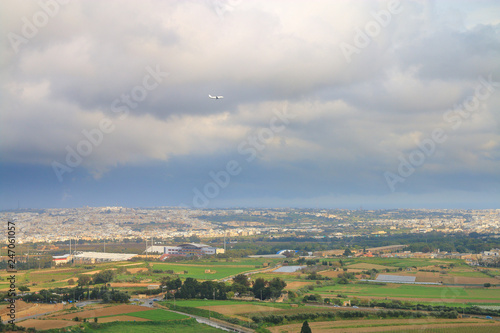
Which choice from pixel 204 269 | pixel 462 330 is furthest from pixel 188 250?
pixel 462 330

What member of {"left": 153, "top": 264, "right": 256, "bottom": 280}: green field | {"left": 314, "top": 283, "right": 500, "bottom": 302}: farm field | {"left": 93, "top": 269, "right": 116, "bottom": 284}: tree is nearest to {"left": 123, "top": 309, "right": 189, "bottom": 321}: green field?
{"left": 314, "top": 283, "right": 500, "bottom": 302}: farm field

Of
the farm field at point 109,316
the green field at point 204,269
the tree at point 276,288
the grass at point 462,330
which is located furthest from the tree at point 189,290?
the grass at point 462,330

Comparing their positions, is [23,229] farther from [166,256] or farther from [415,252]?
[415,252]

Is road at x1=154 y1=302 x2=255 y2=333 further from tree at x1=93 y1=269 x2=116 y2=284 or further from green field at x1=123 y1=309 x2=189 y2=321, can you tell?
tree at x1=93 y1=269 x2=116 y2=284

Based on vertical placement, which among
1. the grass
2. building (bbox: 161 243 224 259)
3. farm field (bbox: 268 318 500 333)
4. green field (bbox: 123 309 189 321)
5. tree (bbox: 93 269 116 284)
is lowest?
building (bbox: 161 243 224 259)

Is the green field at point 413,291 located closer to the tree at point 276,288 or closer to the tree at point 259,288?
the tree at point 276,288

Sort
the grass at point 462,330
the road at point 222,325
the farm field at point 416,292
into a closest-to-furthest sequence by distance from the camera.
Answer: the grass at point 462,330, the road at point 222,325, the farm field at point 416,292

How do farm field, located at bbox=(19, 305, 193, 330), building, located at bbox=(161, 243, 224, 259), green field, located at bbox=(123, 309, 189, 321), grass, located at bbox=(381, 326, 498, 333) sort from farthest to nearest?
building, located at bbox=(161, 243, 224, 259) < green field, located at bbox=(123, 309, 189, 321) < farm field, located at bbox=(19, 305, 193, 330) < grass, located at bbox=(381, 326, 498, 333)

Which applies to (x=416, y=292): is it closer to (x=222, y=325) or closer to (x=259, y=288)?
(x=259, y=288)
